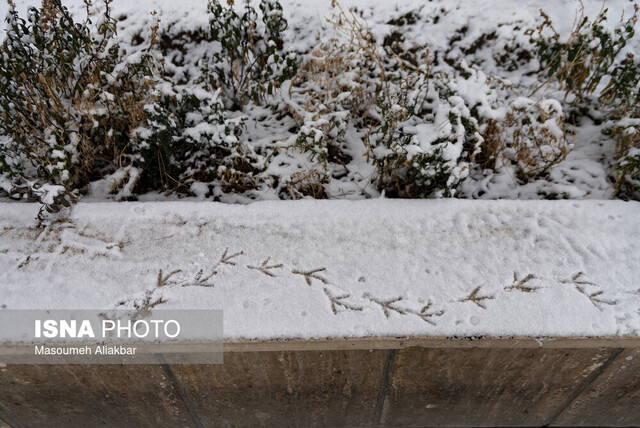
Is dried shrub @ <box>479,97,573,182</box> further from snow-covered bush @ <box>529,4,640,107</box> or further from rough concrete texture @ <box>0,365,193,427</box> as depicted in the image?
rough concrete texture @ <box>0,365,193,427</box>

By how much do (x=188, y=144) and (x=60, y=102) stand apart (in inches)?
24.7

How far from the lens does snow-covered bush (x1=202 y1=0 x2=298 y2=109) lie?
2062 mm

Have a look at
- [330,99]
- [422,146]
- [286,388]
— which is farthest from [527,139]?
[286,388]

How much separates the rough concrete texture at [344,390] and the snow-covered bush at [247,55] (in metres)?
1.45

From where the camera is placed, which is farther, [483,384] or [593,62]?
[593,62]

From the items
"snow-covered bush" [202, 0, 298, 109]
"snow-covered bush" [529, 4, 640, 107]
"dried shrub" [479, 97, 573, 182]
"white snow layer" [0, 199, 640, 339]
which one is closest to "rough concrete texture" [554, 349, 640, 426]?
"white snow layer" [0, 199, 640, 339]

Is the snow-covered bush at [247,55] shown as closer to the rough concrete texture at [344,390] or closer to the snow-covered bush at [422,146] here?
the snow-covered bush at [422,146]

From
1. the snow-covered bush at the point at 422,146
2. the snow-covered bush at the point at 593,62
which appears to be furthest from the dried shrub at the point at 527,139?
the snow-covered bush at the point at 593,62

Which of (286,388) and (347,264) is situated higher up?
(347,264)

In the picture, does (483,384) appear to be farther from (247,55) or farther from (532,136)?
(247,55)

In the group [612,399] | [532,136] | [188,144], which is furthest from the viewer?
[532,136]

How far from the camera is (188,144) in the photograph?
1966mm

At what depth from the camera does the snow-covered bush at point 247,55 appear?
2.06 metres

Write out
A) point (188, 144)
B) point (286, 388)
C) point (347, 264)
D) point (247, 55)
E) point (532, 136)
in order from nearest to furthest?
point (347, 264), point (286, 388), point (188, 144), point (532, 136), point (247, 55)
